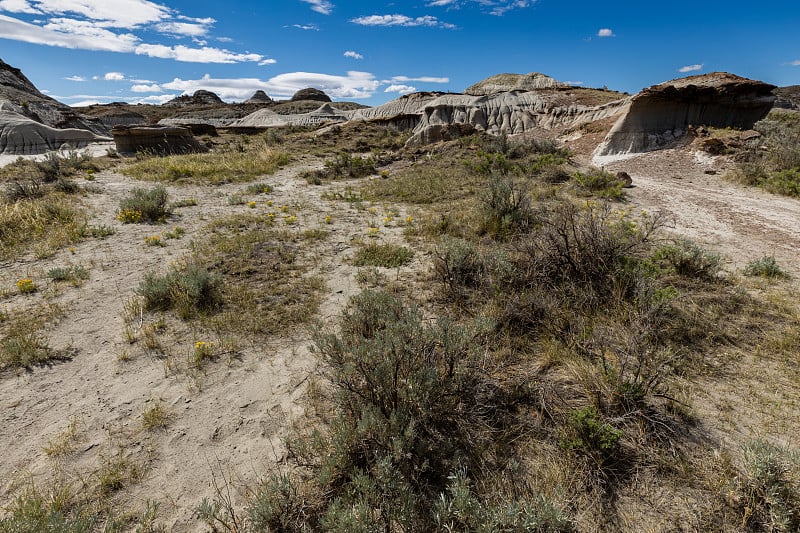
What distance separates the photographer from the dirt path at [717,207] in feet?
21.6

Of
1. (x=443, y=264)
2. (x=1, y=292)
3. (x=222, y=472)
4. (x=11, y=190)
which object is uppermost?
(x=11, y=190)

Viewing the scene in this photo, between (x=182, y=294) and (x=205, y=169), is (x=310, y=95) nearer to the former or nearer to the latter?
(x=205, y=169)

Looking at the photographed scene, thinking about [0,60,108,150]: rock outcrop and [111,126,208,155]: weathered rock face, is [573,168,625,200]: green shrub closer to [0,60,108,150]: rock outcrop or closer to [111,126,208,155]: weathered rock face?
[111,126,208,155]: weathered rock face

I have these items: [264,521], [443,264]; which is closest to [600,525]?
[264,521]

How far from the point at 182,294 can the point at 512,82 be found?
67217 millimetres

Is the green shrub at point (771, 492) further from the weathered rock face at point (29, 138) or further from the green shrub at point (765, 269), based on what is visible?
the weathered rock face at point (29, 138)

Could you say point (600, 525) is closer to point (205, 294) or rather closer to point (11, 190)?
point (205, 294)

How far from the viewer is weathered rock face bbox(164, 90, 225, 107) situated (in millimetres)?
82812

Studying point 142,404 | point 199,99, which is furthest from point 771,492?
point 199,99

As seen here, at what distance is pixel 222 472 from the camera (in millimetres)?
2746

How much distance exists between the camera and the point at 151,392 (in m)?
3.51

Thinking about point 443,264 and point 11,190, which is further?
point 11,190

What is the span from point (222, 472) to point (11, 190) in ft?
39.3

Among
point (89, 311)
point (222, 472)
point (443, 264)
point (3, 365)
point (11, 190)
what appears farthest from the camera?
point (11, 190)
